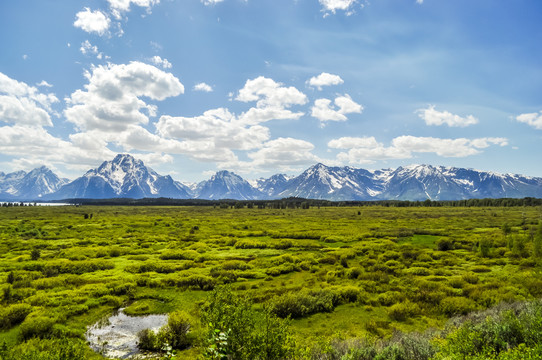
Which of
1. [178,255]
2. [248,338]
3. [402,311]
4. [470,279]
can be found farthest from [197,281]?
[470,279]

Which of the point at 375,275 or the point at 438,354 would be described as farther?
the point at 375,275

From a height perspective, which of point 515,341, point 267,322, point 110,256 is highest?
point 267,322

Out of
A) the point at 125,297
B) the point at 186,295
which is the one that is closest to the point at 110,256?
the point at 125,297

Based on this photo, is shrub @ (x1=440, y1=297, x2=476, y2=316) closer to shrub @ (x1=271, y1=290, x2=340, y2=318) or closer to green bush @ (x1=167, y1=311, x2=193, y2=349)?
shrub @ (x1=271, y1=290, x2=340, y2=318)

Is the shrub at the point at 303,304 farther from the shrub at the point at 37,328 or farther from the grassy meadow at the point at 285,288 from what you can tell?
the shrub at the point at 37,328

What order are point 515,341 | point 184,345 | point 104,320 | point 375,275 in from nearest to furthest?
point 515,341, point 184,345, point 104,320, point 375,275

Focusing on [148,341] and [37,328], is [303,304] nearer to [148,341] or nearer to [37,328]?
[148,341]

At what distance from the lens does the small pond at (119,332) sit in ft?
54.4

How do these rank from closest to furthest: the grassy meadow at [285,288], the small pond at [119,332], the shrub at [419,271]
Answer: the small pond at [119,332], the grassy meadow at [285,288], the shrub at [419,271]

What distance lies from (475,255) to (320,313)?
32.1 metres

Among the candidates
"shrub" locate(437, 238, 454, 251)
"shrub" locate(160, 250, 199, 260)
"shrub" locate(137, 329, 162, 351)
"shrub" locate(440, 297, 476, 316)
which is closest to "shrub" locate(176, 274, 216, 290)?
"shrub" locate(137, 329, 162, 351)

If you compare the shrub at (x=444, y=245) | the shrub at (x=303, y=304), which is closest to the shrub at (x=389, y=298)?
the shrub at (x=303, y=304)

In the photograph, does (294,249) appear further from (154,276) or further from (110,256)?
(110,256)

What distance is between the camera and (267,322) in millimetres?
11727
